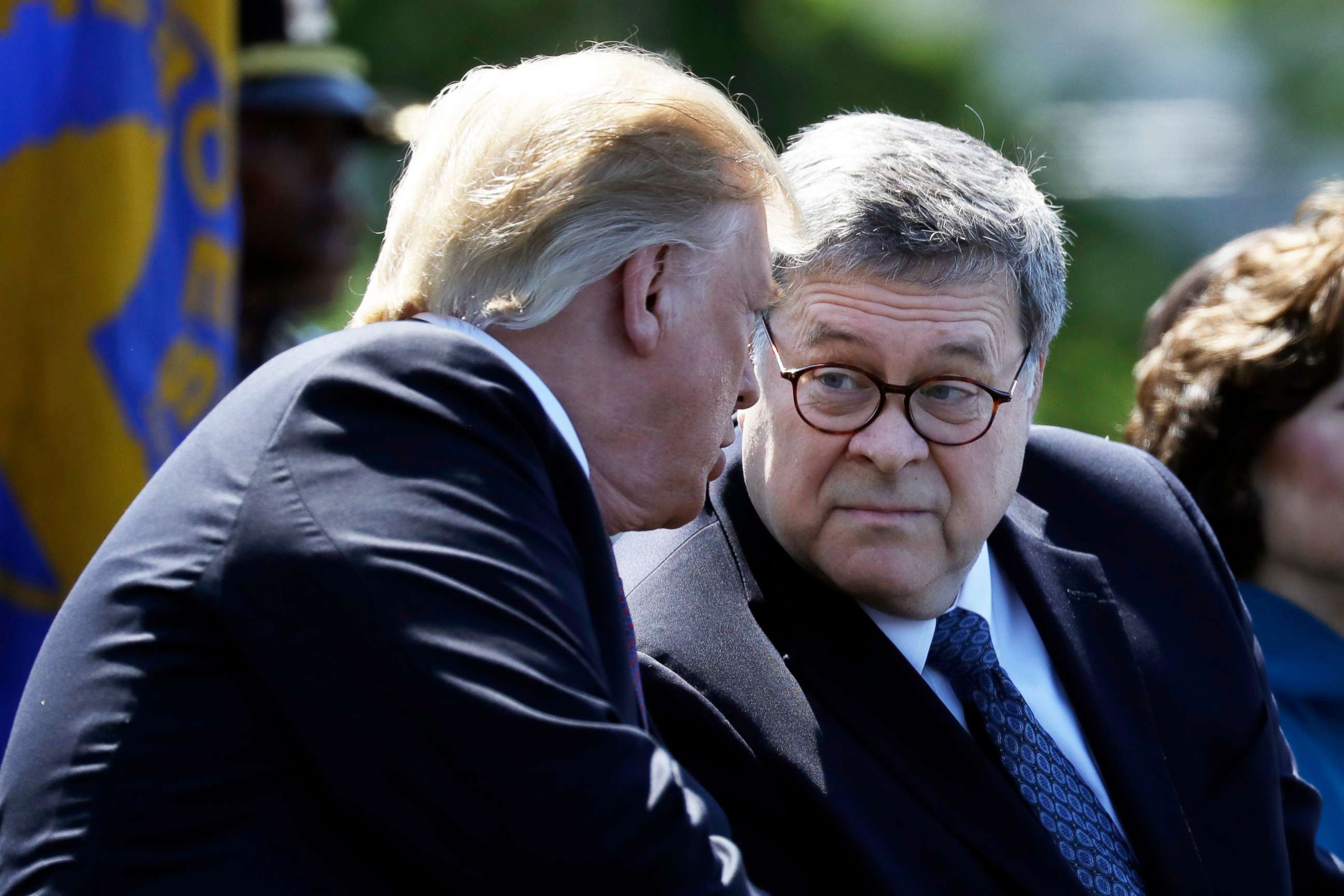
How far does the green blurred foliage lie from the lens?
1139cm

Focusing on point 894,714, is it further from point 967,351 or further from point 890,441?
point 967,351

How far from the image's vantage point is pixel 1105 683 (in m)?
2.40

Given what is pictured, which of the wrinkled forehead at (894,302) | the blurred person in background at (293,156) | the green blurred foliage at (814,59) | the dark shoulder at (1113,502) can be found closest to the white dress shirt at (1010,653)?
the dark shoulder at (1113,502)

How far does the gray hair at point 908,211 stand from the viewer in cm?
220

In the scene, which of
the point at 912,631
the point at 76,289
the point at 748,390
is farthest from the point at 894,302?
the point at 76,289

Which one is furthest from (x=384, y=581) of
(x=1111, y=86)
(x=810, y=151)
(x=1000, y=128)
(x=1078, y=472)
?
(x=1111, y=86)

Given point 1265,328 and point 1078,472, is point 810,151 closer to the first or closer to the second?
point 1078,472

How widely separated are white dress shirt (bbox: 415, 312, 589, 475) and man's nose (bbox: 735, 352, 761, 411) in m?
0.32

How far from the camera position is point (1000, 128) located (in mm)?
12344

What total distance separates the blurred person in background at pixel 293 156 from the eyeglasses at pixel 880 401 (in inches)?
119

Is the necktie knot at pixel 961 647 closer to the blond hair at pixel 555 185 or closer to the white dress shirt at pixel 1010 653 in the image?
the white dress shirt at pixel 1010 653

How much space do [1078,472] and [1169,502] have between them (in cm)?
17

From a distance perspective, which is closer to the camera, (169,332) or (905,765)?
(905,765)

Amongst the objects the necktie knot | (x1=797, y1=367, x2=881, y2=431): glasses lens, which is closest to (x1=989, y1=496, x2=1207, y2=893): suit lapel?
the necktie knot
